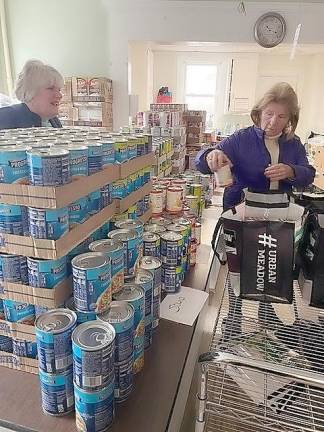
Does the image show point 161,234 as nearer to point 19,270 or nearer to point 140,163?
point 140,163

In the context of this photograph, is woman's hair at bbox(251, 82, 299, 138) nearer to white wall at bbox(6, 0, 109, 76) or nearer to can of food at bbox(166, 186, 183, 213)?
can of food at bbox(166, 186, 183, 213)

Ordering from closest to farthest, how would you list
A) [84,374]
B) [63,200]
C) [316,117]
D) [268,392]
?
[84,374] → [63,200] → [268,392] → [316,117]

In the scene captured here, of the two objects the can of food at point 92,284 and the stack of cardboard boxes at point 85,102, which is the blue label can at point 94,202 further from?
the stack of cardboard boxes at point 85,102

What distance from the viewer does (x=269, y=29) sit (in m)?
3.86

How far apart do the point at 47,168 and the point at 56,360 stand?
386 mm

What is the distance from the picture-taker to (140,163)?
123 cm

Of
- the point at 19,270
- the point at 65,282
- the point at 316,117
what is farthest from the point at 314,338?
the point at 316,117

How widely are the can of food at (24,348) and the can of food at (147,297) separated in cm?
28

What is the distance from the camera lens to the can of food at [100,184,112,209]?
0.98 meters

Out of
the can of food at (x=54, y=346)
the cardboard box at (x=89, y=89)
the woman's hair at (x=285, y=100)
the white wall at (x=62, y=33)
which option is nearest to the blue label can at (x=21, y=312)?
the can of food at (x=54, y=346)

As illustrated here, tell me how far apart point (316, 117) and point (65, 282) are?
6780 mm

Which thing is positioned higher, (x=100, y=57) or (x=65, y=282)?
(x=100, y=57)

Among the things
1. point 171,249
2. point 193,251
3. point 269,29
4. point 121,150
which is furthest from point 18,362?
point 269,29

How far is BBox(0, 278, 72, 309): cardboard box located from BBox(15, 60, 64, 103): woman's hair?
1.40 meters
